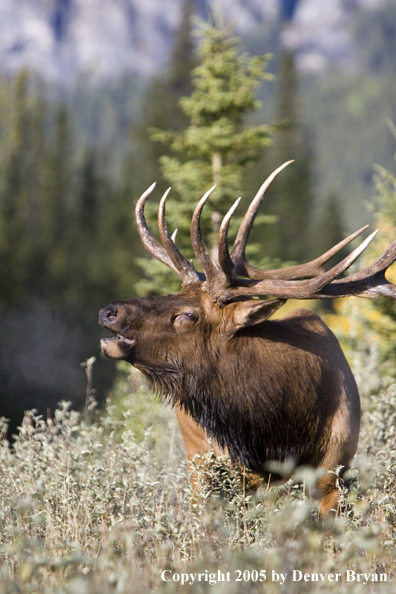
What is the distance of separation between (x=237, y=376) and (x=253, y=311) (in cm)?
42

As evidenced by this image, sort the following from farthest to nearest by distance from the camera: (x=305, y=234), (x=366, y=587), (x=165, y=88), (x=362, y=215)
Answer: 1. (x=362, y=215)
2. (x=305, y=234)
3. (x=165, y=88)
4. (x=366, y=587)

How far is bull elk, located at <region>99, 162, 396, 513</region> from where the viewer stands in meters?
4.32

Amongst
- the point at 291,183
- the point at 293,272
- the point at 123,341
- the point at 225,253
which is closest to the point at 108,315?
the point at 123,341

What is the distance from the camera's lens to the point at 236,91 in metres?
11.6

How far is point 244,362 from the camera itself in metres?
4.36

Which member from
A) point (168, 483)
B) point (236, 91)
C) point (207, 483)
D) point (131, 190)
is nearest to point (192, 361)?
point (207, 483)

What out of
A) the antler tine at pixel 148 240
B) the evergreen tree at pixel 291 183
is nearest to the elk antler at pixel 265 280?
the antler tine at pixel 148 240

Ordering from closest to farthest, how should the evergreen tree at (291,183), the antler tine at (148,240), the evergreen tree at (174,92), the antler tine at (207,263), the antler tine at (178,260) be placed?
the antler tine at (207,263) < the antler tine at (178,260) < the antler tine at (148,240) < the evergreen tree at (174,92) < the evergreen tree at (291,183)

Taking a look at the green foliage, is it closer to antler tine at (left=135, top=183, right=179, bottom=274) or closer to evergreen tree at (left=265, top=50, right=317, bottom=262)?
antler tine at (left=135, top=183, right=179, bottom=274)

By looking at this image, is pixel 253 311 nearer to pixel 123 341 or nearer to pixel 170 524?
pixel 123 341

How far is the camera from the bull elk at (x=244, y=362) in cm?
432

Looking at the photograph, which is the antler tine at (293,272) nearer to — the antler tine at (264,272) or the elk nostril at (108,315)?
the antler tine at (264,272)

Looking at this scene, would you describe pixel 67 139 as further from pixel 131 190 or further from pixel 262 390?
pixel 262 390

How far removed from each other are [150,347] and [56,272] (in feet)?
93.7
